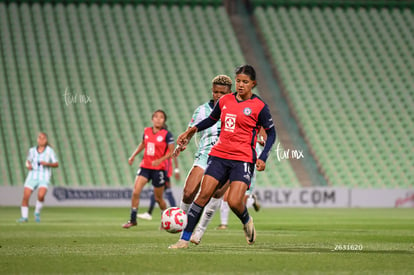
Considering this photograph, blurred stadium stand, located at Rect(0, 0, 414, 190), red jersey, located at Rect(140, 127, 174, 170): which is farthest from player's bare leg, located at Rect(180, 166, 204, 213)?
blurred stadium stand, located at Rect(0, 0, 414, 190)

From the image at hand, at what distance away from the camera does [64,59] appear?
31.6 m

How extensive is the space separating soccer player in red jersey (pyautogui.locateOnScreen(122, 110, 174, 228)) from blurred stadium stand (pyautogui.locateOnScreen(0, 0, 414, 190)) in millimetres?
13150

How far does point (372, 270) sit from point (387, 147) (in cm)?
2476

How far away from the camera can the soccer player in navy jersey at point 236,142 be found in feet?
28.3

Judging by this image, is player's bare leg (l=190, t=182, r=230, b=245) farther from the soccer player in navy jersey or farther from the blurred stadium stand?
the blurred stadium stand

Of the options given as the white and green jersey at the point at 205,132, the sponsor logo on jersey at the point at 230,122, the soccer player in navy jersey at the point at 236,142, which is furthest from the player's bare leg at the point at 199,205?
the white and green jersey at the point at 205,132

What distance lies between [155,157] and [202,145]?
3931 mm

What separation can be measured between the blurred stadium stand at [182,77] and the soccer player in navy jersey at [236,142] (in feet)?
61.6

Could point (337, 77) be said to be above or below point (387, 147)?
above

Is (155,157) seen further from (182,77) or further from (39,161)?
(182,77)

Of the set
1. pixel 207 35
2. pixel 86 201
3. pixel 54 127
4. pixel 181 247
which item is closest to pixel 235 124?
pixel 181 247

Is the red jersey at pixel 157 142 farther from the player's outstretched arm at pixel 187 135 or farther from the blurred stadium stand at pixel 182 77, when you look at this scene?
the blurred stadium stand at pixel 182 77

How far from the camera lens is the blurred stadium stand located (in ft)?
94.6

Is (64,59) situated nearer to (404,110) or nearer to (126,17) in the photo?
(126,17)
